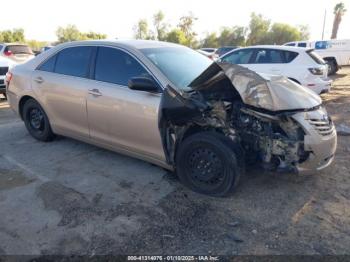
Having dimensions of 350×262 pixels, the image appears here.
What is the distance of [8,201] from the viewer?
3725 millimetres

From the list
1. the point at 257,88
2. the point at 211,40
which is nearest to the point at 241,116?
the point at 257,88

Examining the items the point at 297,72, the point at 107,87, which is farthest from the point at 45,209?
the point at 297,72

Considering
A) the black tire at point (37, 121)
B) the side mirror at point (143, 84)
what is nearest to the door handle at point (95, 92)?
the side mirror at point (143, 84)

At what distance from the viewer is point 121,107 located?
13.6ft

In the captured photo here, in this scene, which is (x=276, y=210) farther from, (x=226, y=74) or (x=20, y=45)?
(x=20, y=45)

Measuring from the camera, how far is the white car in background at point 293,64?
870cm

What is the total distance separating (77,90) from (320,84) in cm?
670

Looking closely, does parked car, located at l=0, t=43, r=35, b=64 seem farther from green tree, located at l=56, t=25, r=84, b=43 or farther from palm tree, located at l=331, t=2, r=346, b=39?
green tree, located at l=56, t=25, r=84, b=43

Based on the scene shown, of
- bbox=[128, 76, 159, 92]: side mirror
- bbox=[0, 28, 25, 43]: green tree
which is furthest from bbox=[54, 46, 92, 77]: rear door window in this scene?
bbox=[0, 28, 25, 43]: green tree

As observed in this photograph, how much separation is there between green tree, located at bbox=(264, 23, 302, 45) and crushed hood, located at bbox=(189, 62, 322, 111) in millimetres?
58471

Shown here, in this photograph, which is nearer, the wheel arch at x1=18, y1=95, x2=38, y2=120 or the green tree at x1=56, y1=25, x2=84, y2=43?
the wheel arch at x1=18, y1=95, x2=38, y2=120

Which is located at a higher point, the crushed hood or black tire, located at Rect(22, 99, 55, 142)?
the crushed hood

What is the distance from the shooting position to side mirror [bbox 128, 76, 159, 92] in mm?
3814

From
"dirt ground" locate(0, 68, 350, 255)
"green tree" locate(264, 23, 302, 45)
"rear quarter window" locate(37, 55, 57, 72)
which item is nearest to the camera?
"dirt ground" locate(0, 68, 350, 255)
